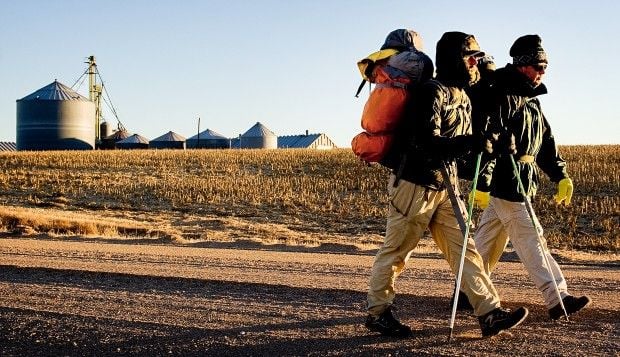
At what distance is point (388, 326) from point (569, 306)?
1566 millimetres

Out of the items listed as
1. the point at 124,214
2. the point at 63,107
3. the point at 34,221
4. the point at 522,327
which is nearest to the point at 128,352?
the point at 522,327

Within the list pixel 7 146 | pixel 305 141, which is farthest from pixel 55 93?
pixel 305 141

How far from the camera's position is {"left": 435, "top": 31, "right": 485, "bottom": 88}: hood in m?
5.64

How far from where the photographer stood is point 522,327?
19.2 feet

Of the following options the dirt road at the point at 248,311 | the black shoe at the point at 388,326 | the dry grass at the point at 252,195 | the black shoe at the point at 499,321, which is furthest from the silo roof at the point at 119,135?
the black shoe at the point at 499,321

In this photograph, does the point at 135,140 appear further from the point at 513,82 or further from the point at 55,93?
the point at 513,82

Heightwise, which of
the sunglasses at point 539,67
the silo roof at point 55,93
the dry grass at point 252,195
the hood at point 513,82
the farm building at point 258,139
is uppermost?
the silo roof at point 55,93

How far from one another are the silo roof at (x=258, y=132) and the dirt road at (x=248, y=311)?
7349cm

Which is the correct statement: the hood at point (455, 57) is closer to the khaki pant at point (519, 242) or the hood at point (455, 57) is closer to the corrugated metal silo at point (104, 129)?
the khaki pant at point (519, 242)

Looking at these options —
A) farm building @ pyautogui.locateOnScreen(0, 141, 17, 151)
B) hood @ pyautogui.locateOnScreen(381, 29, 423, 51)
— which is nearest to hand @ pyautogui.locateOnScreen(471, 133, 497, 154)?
hood @ pyautogui.locateOnScreen(381, 29, 423, 51)

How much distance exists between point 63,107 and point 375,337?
61.8 metres

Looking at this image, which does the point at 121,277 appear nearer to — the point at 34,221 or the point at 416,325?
the point at 416,325

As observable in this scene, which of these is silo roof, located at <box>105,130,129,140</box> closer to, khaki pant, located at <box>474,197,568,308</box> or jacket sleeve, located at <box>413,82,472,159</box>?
khaki pant, located at <box>474,197,568,308</box>

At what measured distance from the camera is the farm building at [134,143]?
80.2 meters
